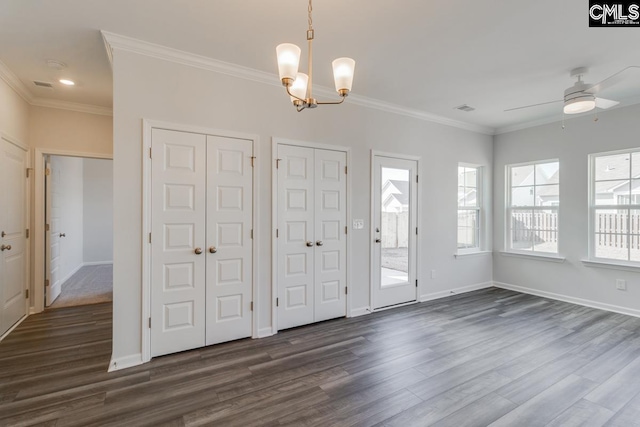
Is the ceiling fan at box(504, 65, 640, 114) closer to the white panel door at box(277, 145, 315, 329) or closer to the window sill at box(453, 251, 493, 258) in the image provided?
the window sill at box(453, 251, 493, 258)

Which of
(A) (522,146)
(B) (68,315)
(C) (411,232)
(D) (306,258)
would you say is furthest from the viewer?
(A) (522,146)

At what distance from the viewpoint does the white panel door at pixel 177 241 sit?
109 inches

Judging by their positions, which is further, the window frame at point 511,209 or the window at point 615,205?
the window frame at point 511,209

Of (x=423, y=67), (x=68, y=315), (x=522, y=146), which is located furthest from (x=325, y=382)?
(x=522, y=146)

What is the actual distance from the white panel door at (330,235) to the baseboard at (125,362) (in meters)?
1.83

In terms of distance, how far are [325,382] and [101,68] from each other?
379 centimetres

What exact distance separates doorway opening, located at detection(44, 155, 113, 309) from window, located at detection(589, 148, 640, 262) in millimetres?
7408

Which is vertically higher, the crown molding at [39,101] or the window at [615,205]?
the crown molding at [39,101]

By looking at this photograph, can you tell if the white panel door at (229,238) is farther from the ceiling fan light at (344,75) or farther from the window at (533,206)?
the window at (533,206)

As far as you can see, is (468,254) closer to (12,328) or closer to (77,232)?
(12,328)

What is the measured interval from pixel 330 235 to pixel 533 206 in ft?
12.1

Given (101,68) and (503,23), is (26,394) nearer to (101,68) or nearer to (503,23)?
(101,68)

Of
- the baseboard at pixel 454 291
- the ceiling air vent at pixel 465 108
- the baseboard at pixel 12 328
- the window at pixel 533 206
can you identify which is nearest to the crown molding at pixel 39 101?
the baseboard at pixel 12 328

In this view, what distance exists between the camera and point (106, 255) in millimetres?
7648
